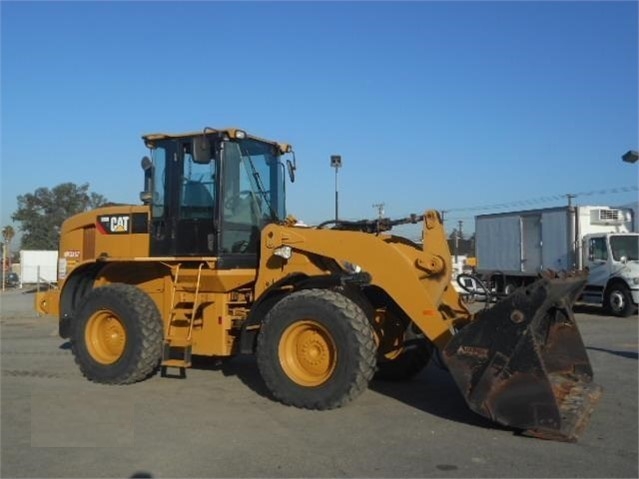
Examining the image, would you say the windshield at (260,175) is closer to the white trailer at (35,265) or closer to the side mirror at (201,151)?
the side mirror at (201,151)

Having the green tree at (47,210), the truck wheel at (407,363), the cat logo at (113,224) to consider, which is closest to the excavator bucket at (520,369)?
the truck wheel at (407,363)

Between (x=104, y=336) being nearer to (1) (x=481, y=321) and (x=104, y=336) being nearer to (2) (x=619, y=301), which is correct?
(1) (x=481, y=321)

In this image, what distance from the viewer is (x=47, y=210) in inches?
3118

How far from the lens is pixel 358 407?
7430 millimetres

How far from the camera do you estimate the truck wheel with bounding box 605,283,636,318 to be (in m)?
19.6

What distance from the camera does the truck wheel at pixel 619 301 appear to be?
1959cm

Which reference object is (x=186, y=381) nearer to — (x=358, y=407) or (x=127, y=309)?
(x=127, y=309)

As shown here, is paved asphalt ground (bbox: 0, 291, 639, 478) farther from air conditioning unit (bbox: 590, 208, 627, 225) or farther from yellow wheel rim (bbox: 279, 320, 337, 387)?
air conditioning unit (bbox: 590, 208, 627, 225)

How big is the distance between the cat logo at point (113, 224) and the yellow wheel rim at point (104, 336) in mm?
1155

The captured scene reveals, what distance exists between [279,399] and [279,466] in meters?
2.01

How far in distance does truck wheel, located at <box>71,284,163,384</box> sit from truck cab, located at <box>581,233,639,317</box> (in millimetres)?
14854

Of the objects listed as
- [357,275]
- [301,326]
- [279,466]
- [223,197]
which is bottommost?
[279,466]

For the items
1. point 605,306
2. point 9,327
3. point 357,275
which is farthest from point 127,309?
point 605,306

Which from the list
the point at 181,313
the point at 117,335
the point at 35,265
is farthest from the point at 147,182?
the point at 35,265
